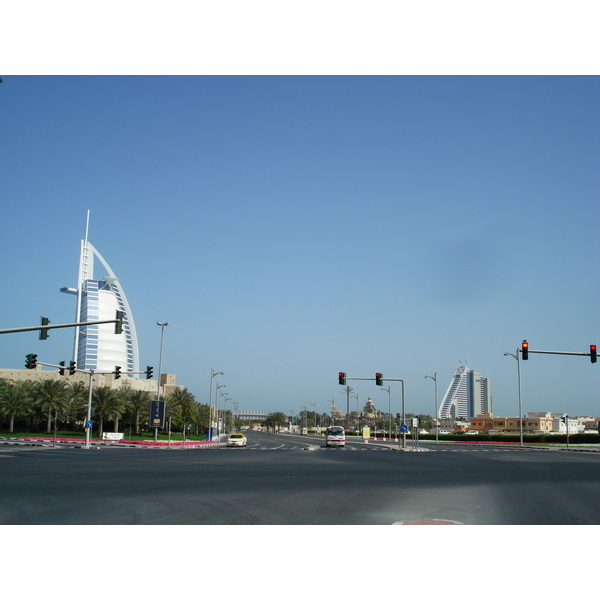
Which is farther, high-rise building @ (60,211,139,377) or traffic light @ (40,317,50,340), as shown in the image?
high-rise building @ (60,211,139,377)

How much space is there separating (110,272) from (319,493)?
639 ft

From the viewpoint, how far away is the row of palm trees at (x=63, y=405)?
232ft

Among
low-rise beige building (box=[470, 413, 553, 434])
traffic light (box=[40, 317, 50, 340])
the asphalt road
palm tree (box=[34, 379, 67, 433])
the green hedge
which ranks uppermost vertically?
traffic light (box=[40, 317, 50, 340])

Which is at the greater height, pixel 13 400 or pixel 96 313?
pixel 96 313

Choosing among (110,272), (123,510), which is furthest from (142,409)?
(110,272)

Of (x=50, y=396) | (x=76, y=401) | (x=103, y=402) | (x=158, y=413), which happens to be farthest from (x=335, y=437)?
(x=76, y=401)

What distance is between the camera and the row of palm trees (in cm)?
7062

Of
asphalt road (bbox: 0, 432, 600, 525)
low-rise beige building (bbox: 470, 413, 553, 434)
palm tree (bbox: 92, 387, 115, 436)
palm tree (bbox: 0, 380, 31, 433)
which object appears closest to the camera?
asphalt road (bbox: 0, 432, 600, 525)

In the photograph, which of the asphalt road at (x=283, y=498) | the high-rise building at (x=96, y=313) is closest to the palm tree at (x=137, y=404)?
the asphalt road at (x=283, y=498)

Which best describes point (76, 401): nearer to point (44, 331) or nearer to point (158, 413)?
point (158, 413)

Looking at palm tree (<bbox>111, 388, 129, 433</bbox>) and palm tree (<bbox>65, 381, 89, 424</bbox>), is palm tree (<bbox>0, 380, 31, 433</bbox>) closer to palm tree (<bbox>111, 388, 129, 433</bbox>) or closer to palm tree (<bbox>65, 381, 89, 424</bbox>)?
palm tree (<bbox>65, 381, 89, 424</bbox>)

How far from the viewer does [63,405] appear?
2805 inches

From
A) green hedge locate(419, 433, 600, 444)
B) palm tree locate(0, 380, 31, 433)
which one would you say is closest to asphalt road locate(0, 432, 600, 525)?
palm tree locate(0, 380, 31, 433)
